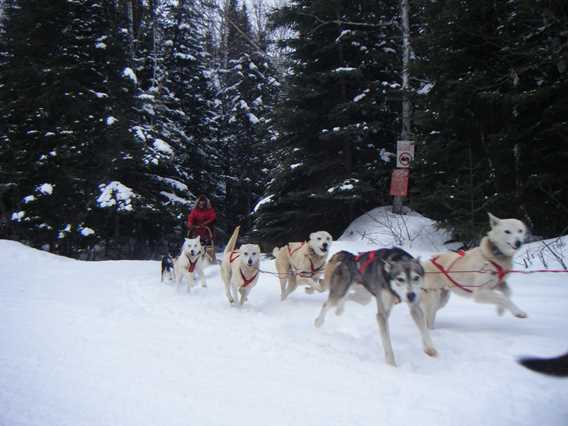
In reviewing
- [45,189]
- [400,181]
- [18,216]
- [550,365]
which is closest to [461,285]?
[550,365]

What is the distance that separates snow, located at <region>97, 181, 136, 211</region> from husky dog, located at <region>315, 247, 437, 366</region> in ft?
38.3

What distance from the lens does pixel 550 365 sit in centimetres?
Result: 207

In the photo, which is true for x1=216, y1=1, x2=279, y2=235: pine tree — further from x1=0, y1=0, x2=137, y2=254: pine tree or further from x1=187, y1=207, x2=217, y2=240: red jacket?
x1=187, y1=207, x2=217, y2=240: red jacket

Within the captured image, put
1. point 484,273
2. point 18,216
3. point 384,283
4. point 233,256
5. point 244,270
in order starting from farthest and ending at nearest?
point 18,216 < point 233,256 < point 244,270 < point 484,273 < point 384,283

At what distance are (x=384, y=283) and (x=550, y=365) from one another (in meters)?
1.52

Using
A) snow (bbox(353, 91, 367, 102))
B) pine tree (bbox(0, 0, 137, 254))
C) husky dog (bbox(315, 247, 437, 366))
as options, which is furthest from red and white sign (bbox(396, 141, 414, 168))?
pine tree (bbox(0, 0, 137, 254))

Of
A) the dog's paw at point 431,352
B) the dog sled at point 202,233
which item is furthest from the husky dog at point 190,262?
the dog's paw at point 431,352

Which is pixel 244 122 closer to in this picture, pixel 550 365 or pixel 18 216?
pixel 18 216

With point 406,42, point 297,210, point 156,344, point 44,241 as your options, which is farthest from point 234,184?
point 156,344

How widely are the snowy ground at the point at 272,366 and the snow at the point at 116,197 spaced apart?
851 centimetres

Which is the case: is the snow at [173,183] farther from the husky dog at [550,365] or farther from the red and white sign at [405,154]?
the husky dog at [550,365]

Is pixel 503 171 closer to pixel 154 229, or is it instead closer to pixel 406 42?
pixel 406 42

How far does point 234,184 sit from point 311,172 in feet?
39.6

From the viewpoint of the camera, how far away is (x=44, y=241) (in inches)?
607
